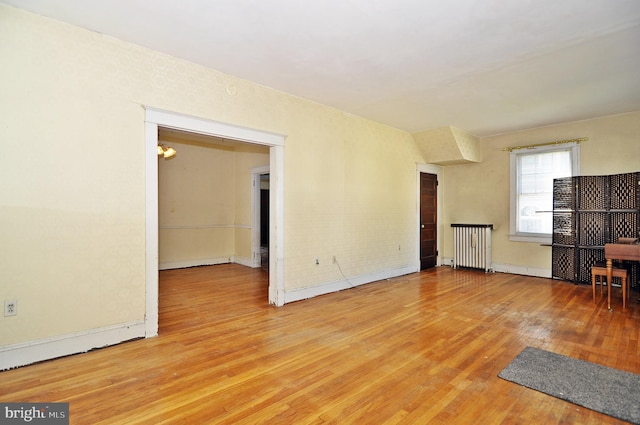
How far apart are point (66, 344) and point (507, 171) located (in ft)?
24.2

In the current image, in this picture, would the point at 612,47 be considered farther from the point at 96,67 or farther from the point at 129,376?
the point at 129,376

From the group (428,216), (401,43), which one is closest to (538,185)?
(428,216)

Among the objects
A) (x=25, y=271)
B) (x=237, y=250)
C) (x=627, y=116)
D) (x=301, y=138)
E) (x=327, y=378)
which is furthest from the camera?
(x=237, y=250)

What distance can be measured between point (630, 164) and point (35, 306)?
7969 millimetres

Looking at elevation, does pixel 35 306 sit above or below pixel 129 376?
above

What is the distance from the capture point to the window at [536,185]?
603cm

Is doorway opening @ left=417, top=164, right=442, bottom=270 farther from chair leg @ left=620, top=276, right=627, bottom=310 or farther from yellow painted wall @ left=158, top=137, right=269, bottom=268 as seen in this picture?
yellow painted wall @ left=158, top=137, right=269, bottom=268

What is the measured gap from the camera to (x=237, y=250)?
7.85 meters

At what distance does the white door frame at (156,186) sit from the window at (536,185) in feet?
16.1

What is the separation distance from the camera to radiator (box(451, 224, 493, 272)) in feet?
22.3

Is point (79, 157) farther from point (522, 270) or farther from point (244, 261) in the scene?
point (522, 270)

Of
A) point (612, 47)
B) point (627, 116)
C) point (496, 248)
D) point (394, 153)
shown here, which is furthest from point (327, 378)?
point (627, 116)

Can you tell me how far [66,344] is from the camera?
2844mm

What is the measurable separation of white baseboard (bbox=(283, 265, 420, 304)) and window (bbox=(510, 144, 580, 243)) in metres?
2.32
